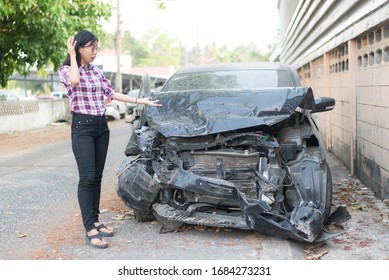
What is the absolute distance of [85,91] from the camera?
15.5 ft

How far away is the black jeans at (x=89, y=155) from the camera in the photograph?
15.4 feet

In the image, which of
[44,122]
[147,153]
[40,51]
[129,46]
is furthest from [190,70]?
[129,46]

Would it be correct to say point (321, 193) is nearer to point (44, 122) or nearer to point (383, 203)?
point (383, 203)

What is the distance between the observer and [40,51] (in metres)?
14.1

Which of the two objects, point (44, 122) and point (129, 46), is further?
point (129, 46)

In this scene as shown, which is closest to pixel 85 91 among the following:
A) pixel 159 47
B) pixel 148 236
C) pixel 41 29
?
pixel 148 236

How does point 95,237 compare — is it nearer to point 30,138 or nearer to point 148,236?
point 148,236

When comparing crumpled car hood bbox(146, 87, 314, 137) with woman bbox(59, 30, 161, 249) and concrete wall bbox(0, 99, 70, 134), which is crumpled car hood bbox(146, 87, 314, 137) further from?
concrete wall bbox(0, 99, 70, 134)

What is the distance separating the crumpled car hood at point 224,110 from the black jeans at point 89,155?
50 centimetres

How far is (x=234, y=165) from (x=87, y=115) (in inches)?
53.3

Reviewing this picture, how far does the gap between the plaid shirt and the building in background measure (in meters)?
2.89

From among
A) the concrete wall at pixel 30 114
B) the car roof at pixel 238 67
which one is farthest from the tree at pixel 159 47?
the car roof at pixel 238 67

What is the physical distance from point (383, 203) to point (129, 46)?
94254 mm

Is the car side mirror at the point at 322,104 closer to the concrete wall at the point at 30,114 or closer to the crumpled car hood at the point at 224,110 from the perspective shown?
the crumpled car hood at the point at 224,110
